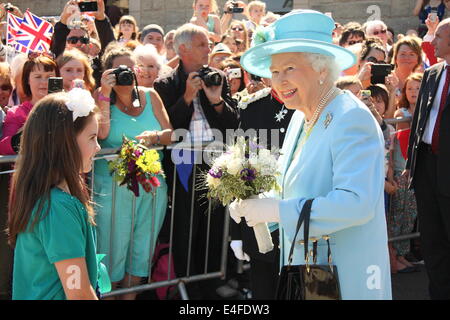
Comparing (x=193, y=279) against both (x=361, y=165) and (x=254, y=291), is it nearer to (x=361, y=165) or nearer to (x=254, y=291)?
(x=254, y=291)

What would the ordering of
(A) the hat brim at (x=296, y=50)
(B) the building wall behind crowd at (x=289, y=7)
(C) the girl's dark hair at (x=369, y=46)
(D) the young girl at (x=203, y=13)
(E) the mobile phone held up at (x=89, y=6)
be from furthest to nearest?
(B) the building wall behind crowd at (x=289, y=7)
(D) the young girl at (x=203, y=13)
(E) the mobile phone held up at (x=89, y=6)
(C) the girl's dark hair at (x=369, y=46)
(A) the hat brim at (x=296, y=50)

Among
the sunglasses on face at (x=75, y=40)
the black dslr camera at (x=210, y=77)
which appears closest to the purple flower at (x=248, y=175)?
the black dslr camera at (x=210, y=77)

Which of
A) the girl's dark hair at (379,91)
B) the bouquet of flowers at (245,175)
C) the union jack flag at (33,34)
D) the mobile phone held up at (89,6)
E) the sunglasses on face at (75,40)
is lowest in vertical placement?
the bouquet of flowers at (245,175)

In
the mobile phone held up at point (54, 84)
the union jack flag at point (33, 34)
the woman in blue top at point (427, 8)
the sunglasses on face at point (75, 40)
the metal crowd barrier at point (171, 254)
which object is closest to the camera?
the mobile phone held up at point (54, 84)

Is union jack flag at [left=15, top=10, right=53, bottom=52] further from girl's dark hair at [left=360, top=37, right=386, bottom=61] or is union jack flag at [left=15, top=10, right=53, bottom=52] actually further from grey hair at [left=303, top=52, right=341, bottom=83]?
grey hair at [left=303, top=52, right=341, bottom=83]

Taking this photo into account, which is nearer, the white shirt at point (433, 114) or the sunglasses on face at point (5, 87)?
the white shirt at point (433, 114)

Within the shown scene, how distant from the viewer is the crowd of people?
2582mm

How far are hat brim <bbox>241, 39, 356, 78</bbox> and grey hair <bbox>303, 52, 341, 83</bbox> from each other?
25 millimetres

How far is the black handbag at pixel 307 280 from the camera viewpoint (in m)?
2.54

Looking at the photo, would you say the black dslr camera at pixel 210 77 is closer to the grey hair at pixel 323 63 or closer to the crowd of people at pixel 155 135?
the crowd of people at pixel 155 135

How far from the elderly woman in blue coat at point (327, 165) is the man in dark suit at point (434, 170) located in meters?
2.44

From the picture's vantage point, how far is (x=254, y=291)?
13.7 feet

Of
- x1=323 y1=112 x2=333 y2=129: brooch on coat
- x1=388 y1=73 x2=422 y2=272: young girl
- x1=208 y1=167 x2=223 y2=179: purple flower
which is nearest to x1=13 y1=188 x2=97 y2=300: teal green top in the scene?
x1=208 y1=167 x2=223 y2=179: purple flower

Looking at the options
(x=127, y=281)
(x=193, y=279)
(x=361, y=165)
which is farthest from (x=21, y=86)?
(x=361, y=165)
